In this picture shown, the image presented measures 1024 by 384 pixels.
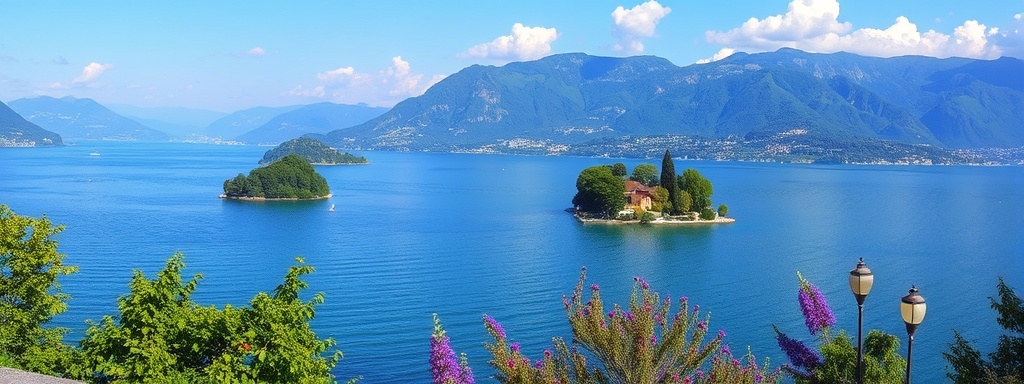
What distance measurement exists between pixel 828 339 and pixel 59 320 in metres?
20.7

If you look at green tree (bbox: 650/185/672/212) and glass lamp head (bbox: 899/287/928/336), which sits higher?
glass lamp head (bbox: 899/287/928/336)

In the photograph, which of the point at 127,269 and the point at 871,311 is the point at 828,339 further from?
the point at 127,269

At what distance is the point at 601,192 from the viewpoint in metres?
52.0

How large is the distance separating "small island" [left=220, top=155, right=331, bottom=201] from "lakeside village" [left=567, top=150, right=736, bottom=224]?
2474 centimetres

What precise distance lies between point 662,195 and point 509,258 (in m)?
19.7

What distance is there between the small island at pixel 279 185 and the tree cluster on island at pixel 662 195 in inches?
988

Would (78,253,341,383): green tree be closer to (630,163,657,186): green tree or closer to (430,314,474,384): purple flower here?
(430,314,474,384): purple flower

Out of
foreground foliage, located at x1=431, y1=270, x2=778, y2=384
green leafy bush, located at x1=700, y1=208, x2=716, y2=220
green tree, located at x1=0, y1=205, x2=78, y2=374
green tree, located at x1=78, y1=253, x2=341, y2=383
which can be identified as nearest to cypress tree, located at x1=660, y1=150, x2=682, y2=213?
green leafy bush, located at x1=700, y1=208, x2=716, y2=220

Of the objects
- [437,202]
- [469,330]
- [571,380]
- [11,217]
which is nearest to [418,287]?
[469,330]

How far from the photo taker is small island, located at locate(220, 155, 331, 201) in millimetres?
65938

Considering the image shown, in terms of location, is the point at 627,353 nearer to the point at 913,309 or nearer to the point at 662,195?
the point at 913,309

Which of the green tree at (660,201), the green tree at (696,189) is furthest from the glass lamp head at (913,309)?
the green tree at (696,189)

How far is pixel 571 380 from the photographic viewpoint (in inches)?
269

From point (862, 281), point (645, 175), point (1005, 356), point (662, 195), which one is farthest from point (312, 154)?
point (862, 281)
